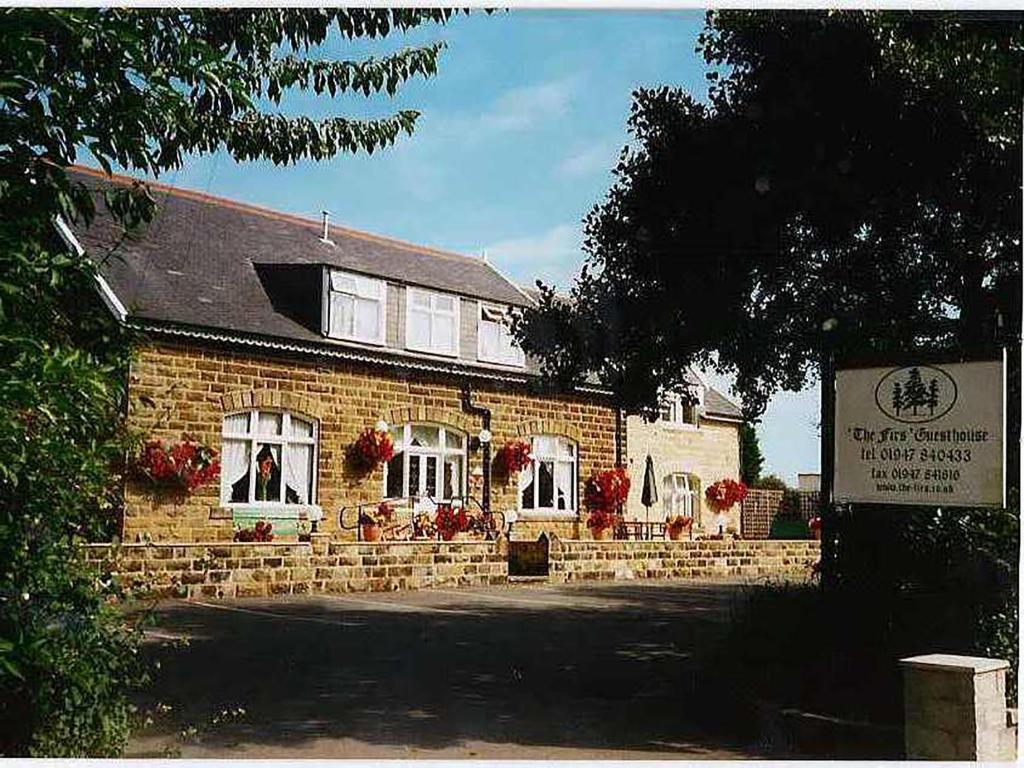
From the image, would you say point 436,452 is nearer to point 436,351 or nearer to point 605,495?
point 436,351

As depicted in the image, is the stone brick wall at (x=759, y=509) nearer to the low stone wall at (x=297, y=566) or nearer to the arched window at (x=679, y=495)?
the arched window at (x=679, y=495)

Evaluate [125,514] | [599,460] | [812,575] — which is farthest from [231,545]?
[812,575]

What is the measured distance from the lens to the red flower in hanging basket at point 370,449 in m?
6.23

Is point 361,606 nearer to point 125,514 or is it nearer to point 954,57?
point 125,514

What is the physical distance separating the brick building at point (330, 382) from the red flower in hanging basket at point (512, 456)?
52 millimetres

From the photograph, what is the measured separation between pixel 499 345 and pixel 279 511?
1539 millimetres

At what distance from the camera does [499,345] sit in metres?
6.64

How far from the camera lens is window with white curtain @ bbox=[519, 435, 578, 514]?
648cm

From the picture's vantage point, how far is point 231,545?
19.5 feet

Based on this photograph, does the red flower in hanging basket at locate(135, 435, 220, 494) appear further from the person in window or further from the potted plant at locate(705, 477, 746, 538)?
the potted plant at locate(705, 477, 746, 538)

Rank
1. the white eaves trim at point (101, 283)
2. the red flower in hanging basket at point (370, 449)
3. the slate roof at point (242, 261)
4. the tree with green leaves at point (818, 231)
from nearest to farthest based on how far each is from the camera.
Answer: the white eaves trim at point (101, 283)
the slate roof at point (242, 261)
the tree with green leaves at point (818, 231)
the red flower in hanging basket at point (370, 449)

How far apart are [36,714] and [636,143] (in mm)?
Answer: 4153

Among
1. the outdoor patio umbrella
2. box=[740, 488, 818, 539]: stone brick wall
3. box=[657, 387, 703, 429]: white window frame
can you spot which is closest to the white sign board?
box=[740, 488, 818, 539]: stone brick wall

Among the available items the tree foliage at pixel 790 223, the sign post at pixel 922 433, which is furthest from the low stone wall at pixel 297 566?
the sign post at pixel 922 433
